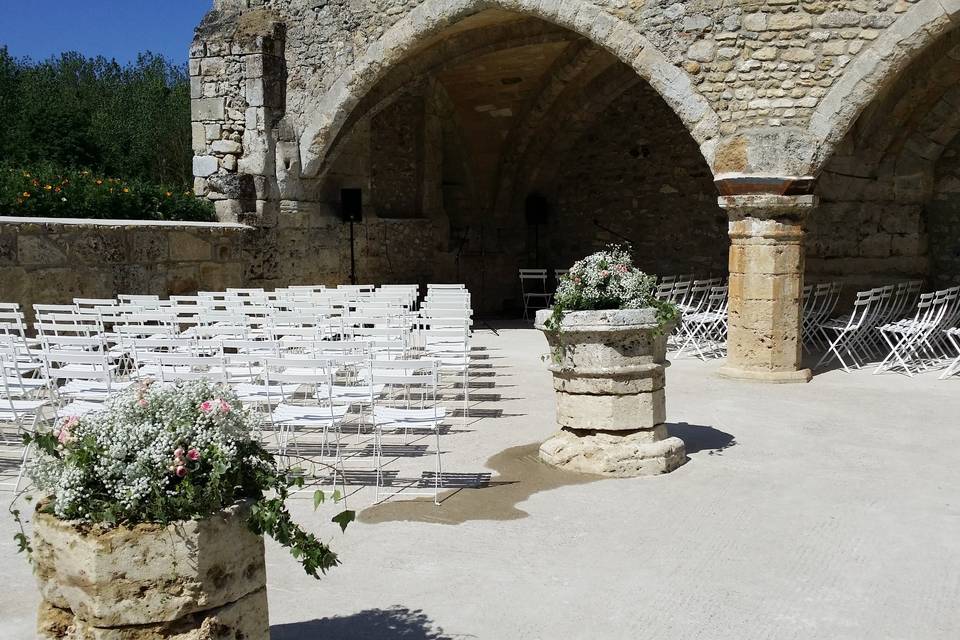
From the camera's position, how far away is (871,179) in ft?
34.8

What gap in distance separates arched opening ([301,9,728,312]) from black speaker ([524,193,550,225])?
22 mm

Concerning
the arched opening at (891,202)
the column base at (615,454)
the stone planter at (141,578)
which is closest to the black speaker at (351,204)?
the arched opening at (891,202)

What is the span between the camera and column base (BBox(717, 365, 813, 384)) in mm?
7859

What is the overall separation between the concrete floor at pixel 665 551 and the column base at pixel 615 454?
0.34 feet

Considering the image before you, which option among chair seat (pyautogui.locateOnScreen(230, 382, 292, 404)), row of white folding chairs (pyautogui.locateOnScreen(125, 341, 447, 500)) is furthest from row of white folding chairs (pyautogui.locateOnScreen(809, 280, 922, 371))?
chair seat (pyautogui.locateOnScreen(230, 382, 292, 404))

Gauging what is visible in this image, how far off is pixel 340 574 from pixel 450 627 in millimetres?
652

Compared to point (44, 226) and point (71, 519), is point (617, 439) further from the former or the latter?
point (44, 226)

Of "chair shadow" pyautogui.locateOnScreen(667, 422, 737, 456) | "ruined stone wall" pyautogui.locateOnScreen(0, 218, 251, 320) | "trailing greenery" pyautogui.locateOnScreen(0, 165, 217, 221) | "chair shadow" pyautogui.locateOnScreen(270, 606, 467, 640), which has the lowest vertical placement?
"chair shadow" pyautogui.locateOnScreen(270, 606, 467, 640)

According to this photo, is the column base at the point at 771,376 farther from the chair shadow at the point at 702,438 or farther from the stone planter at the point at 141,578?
the stone planter at the point at 141,578

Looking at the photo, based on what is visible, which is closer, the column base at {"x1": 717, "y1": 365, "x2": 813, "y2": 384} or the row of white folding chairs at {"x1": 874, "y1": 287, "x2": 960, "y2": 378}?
the column base at {"x1": 717, "y1": 365, "x2": 813, "y2": 384}

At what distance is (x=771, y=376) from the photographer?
7.86 metres

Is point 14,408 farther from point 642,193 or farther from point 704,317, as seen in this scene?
point 642,193

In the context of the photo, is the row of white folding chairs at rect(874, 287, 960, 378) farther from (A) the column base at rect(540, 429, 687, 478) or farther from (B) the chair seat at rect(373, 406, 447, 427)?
(B) the chair seat at rect(373, 406, 447, 427)

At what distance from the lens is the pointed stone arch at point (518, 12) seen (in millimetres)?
8258
